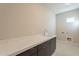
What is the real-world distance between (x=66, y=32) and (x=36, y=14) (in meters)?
3.75

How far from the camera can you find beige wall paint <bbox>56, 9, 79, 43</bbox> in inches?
226

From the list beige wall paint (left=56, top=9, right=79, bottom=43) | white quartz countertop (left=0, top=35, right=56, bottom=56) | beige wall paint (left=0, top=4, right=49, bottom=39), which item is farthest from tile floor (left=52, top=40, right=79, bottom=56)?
white quartz countertop (left=0, top=35, right=56, bottom=56)

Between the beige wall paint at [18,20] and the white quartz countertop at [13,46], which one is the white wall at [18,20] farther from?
the white quartz countertop at [13,46]

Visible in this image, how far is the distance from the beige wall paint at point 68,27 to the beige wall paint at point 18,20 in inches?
140

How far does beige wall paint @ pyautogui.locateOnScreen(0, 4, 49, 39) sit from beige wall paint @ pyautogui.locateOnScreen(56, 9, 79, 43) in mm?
3564

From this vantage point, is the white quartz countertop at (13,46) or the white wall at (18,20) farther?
the white wall at (18,20)

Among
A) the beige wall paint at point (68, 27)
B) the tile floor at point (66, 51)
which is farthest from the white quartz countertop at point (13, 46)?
the beige wall paint at point (68, 27)

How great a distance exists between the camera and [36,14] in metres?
3.19

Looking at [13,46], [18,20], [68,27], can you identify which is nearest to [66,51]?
[68,27]

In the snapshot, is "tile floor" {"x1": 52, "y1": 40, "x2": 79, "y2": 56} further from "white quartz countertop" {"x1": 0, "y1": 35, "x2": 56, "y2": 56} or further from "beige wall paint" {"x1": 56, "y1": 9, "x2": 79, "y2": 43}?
"white quartz countertop" {"x1": 0, "y1": 35, "x2": 56, "y2": 56}

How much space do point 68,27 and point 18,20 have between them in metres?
4.71

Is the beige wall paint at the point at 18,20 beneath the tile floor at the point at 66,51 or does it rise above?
above

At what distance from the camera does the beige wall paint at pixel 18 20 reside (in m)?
1.81

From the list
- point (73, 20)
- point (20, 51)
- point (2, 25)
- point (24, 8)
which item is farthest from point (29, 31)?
point (73, 20)
